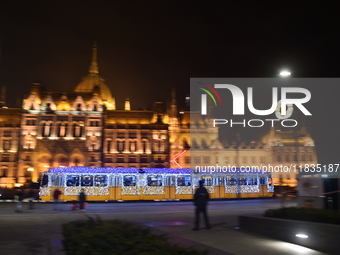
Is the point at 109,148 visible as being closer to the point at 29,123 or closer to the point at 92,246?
the point at 29,123

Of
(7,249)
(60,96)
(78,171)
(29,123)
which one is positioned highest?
(60,96)

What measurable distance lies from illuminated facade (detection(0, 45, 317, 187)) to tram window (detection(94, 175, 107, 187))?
40099mm

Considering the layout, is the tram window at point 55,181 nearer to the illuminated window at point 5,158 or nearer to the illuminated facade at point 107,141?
the illuminated facade at point 107,141

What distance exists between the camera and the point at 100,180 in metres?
32.3

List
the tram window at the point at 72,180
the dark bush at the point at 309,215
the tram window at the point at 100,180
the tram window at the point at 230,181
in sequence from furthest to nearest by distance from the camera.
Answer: the tram window at the point at 230,181 → the tram window at the point at 100,180 → the tram window at the point at 72,180 → the dark bush at the point at 309,215

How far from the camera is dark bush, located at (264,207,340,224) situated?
9695mm

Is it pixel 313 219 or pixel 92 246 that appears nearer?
pixel 92 246

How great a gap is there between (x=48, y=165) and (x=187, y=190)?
4594cm

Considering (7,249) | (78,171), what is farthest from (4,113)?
(7,249)

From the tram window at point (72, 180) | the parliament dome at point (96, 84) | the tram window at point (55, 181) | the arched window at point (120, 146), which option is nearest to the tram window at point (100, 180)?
the tram window at point (72, 180)

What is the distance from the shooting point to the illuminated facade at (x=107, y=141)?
73062mm

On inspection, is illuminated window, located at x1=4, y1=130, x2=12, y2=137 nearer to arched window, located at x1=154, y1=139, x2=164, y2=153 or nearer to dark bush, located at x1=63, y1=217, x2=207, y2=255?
arched window, located at x1=154, y1=139, x2=164, y2=153

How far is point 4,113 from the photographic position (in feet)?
267

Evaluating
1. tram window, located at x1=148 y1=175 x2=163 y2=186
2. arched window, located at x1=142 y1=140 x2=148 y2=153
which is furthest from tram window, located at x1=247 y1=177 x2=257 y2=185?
arched window, located at x1=142 y1=140 x2=148 y2=153
